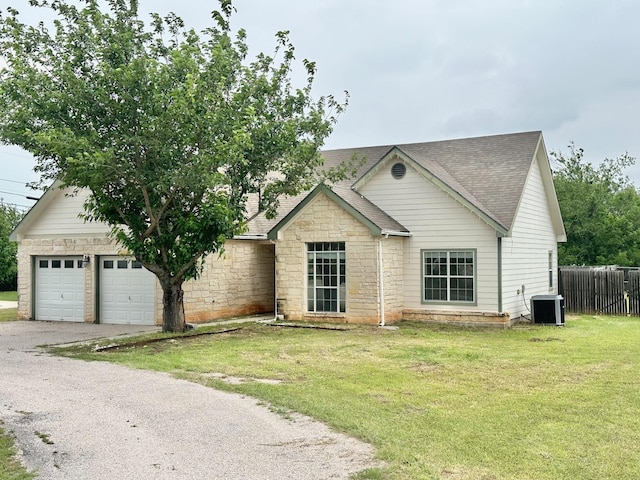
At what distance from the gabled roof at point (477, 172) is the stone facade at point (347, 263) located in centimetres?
57

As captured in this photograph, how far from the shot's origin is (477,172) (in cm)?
2041

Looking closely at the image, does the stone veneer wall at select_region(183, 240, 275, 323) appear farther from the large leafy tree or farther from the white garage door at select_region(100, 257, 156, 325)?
the large leafy tree

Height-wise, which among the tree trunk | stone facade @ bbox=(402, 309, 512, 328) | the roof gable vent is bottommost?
stone facade @ bbox=(402, 309, 512, 328)

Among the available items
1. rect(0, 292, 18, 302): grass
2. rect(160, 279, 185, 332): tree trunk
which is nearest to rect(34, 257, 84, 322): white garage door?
rect(160, 279, 185, 332): tree trunk

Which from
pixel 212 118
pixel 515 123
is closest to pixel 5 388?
pixel 212 118

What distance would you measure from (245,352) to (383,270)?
6.10m

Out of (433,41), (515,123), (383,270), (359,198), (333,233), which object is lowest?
(383,270)

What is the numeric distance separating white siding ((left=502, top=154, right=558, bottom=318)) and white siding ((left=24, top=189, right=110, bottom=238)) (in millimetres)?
12793

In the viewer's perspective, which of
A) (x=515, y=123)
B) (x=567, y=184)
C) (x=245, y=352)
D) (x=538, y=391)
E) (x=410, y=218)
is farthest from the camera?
(x=515, y=123)

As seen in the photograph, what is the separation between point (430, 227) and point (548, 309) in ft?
14.1

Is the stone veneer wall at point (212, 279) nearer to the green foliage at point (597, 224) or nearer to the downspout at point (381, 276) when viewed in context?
the downspout at point (381, 276)

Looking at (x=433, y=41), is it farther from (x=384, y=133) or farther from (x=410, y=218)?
(x=384, y=133)

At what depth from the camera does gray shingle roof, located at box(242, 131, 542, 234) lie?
721 inches

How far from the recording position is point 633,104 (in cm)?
2552
